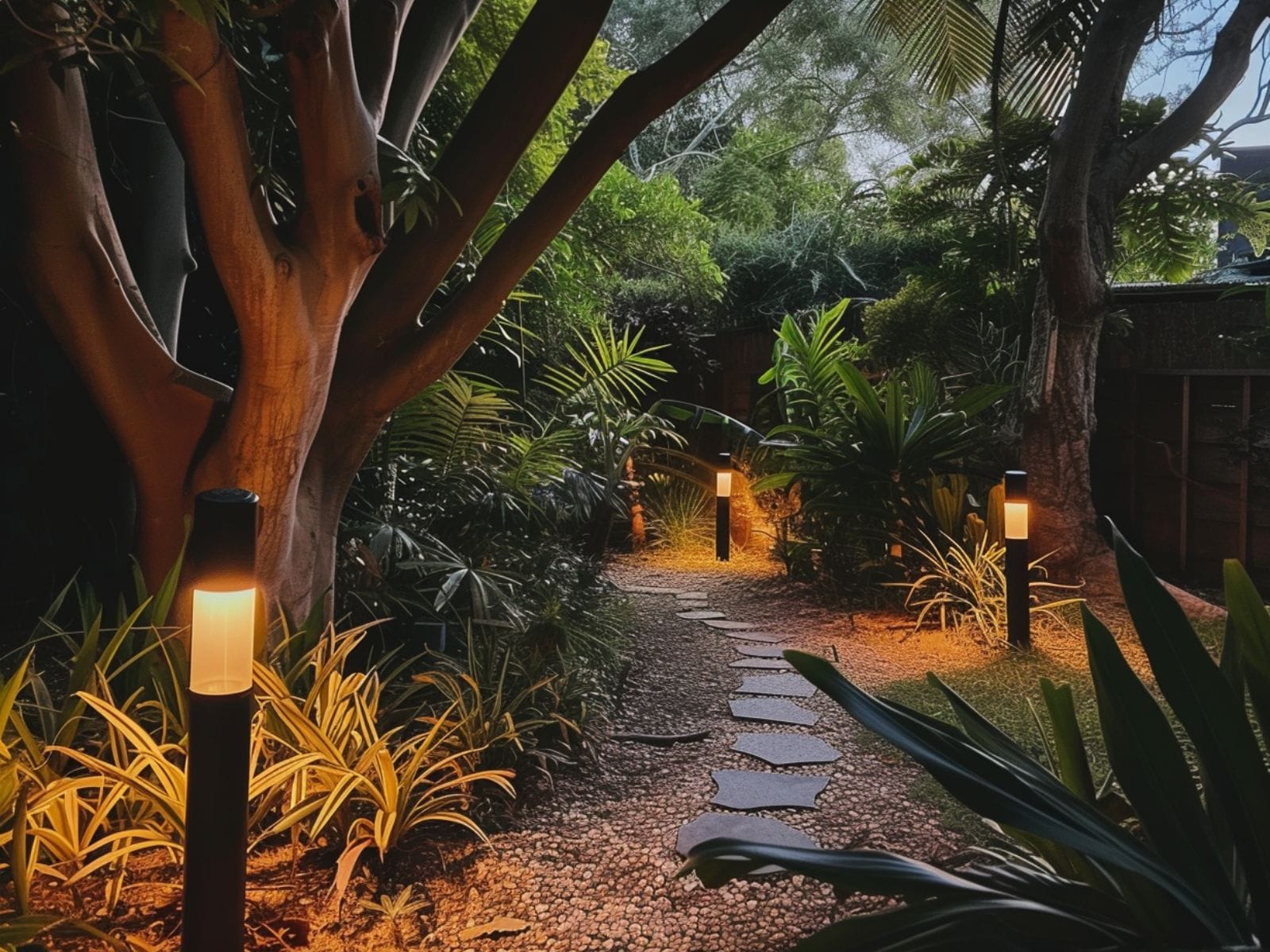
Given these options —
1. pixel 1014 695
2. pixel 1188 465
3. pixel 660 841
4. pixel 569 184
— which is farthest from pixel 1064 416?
pixel 660 841

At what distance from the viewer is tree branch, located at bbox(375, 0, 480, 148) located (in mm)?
3041

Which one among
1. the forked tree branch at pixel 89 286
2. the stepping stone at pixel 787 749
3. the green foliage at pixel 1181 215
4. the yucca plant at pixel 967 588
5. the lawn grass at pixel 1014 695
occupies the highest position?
the green foliage at pixel 1181 215

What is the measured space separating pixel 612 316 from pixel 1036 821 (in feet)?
26.6

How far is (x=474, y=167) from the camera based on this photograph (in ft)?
8.79

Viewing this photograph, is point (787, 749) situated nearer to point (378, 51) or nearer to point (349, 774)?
point (349, 774)

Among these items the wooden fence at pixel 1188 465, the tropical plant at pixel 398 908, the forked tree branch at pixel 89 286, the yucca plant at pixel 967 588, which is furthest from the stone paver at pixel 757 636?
the wooden fence at pixel 1188 465

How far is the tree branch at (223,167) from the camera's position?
2057 mm

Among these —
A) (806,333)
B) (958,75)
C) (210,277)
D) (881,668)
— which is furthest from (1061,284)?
(210,277)

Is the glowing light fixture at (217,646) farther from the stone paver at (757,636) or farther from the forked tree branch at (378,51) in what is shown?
the stone paver at (757,636)

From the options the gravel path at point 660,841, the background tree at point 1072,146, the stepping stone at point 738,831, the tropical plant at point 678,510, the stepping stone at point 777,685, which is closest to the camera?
the gravel path at point 660,841

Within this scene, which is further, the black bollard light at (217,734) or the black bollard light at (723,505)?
the black bollard light at (723,505)

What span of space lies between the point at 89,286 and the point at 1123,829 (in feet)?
8.87

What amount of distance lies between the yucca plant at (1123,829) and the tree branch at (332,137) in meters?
1.71

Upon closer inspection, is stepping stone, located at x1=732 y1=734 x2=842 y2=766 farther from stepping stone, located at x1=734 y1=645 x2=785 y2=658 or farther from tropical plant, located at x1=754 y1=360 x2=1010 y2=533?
tropical plant, located at x1=754 y1=360 x2=1010 y2=533
